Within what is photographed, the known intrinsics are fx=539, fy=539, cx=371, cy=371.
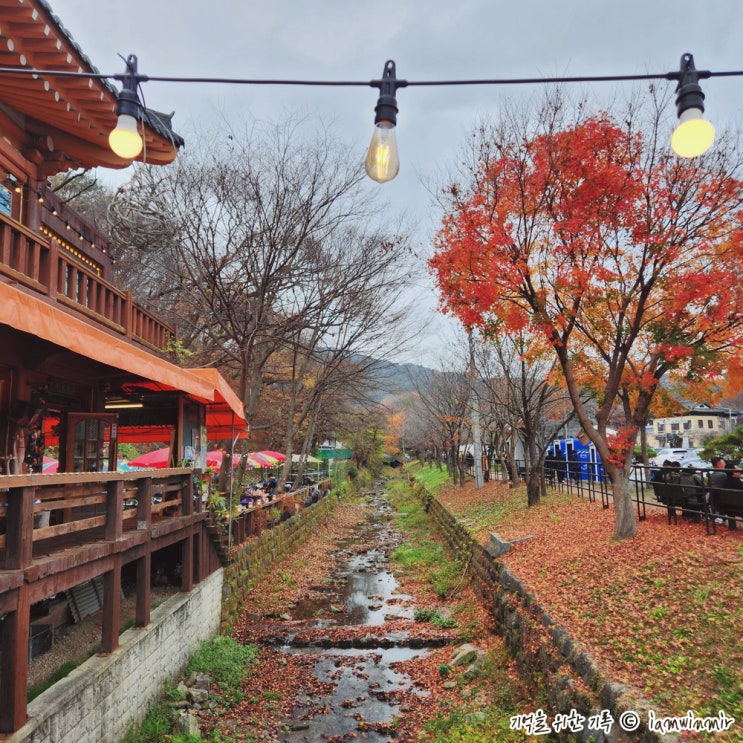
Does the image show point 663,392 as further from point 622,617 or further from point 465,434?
point 465,434

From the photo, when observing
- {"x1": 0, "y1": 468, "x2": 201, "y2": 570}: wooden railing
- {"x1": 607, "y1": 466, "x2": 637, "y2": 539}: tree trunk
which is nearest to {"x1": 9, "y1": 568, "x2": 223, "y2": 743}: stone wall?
{"x1": 0, "y1": 468, "x2": 201, "y2": 570}: wooden railing

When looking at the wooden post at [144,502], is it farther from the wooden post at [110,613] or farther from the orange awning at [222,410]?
the orange awning at [222,410]

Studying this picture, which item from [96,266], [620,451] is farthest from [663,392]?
[96,266]

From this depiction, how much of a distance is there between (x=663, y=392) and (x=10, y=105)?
1299cm

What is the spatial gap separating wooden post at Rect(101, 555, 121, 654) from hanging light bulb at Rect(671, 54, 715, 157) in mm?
7406

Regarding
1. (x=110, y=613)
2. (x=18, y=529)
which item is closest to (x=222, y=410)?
(x=110, y=613)

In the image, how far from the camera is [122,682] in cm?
670

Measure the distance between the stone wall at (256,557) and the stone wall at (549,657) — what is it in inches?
228

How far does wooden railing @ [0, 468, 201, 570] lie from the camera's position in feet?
16.2

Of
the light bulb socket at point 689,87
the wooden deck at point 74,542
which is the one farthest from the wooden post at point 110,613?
the light bulb socket at point 689,87

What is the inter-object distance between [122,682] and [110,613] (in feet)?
2.84

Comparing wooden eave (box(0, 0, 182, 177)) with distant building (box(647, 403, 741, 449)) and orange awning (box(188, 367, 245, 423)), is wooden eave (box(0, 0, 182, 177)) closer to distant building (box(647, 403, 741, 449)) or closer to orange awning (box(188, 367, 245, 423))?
orange awning (box(188, 367, 245, 423))

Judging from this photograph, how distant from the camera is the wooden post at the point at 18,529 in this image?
489 cm

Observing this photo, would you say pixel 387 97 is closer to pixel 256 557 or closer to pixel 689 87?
pixel 689 87
